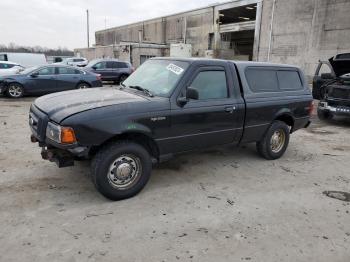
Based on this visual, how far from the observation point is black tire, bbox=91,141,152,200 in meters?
3.68

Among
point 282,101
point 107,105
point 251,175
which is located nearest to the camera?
point 107,105

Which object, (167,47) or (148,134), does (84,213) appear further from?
(167,47)

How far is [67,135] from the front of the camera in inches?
136

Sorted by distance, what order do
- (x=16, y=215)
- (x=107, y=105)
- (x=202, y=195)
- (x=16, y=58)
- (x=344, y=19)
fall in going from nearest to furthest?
(x=16, y=215)
(x=107, y=105)
(x=202, y=195)
(x=344, y=19)
(x=16, y=58)

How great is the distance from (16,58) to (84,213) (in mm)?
23239

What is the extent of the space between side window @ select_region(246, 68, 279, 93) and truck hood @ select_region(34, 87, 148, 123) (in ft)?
6.71

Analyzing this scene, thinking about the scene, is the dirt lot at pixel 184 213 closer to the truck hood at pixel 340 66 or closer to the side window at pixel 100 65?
the truck hood at pixel 340 66

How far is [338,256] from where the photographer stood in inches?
119

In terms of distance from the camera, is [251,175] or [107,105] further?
[251,175]

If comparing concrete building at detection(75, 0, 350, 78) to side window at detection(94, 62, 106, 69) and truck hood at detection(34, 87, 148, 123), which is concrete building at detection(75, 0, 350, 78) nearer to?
side window at detection(94, 62, 106, 69)

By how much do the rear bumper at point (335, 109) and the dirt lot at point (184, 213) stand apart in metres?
3.88

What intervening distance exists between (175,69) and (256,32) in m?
22.8

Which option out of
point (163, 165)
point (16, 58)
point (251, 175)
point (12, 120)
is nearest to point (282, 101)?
point (251, 175)

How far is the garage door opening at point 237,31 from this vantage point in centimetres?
2875
